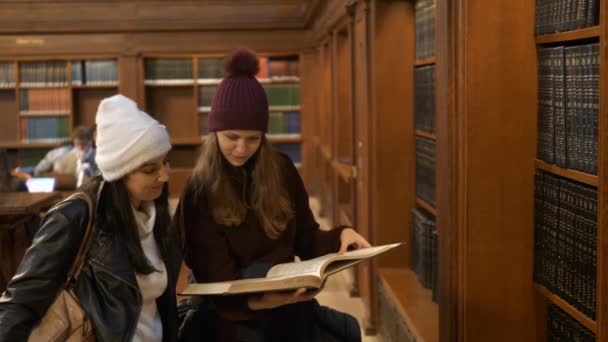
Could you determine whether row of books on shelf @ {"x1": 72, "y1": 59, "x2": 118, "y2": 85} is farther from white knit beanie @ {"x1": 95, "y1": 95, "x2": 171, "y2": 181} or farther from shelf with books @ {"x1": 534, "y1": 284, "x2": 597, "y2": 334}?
white knit beanie @ {"x1": 95, "y1": 95, "x2": 171, "y2": 181}

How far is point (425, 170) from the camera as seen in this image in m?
3.96

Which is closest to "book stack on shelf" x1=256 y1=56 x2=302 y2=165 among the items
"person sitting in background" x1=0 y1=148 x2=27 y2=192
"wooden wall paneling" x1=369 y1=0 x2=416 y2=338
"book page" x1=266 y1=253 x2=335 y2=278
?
"person sitting in background" x1=0 y1=148 x2=27 y2=192

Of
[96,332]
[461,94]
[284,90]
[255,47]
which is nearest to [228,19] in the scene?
[255,47]

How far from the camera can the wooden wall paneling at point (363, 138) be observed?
14.2 feet

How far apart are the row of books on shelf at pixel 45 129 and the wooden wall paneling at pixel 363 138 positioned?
5.63 m

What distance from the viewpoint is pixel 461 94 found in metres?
2.47

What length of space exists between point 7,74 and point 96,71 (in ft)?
3.54

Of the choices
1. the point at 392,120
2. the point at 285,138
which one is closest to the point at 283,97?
the point at 285,138

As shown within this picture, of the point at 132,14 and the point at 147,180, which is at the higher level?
the point at 132,14

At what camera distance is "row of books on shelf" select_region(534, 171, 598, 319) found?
2180mm

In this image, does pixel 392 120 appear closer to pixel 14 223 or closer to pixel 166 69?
pixel 14 223

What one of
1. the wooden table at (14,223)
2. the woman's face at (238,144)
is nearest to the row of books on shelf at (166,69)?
the wooden table at (14,223)

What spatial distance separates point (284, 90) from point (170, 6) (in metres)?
1.72

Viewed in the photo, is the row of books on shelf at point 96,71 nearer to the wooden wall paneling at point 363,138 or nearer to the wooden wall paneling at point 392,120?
the wooden wall paneling at point 363,138
